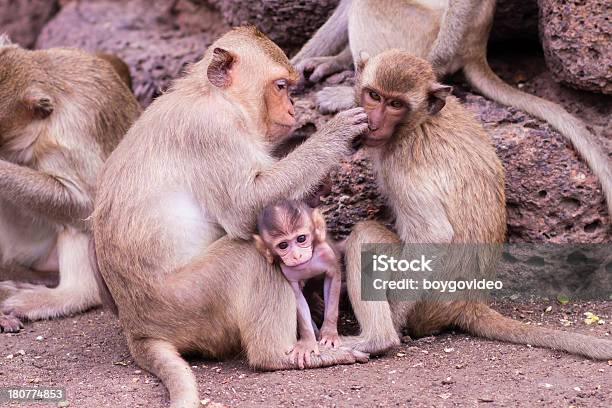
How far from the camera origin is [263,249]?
6.16 metres

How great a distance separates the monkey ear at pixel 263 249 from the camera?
20.2ft

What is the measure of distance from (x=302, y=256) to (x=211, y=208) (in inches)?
25.9

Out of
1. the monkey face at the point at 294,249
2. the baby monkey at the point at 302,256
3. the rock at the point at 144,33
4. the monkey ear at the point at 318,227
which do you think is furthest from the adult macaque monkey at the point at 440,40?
the rock at the point at 144,33

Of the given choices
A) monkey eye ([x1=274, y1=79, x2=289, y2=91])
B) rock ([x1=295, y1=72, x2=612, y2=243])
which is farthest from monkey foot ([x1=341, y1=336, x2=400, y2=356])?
monkey eye ([x1=274, y1=79, x2=289, y2=91])

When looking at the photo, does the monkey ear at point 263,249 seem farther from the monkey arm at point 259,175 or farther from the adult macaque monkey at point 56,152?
the adult macaque monkey at point 56,152

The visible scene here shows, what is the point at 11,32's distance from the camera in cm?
1199

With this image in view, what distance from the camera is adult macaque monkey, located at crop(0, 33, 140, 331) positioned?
7.77 m

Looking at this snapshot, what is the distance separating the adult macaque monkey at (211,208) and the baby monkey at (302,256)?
8cm

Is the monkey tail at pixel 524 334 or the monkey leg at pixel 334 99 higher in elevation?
the monkey leg at pixel 334 99

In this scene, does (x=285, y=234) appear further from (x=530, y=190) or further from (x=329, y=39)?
(x=329, y=39)

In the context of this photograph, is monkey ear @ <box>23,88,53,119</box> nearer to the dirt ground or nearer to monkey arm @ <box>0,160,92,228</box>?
monkey arm @ <box>0,160,92,228</box>

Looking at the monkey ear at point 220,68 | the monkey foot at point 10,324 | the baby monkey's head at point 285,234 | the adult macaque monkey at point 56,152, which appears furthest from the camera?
the adult macaque monkey at point 56,152

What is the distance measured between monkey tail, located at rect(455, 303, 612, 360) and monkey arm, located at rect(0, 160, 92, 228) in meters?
3.12

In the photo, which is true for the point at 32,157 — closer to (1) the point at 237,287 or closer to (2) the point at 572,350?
(1) the point at 237,287
